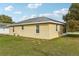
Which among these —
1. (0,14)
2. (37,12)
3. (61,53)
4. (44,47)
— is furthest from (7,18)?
(61,53)

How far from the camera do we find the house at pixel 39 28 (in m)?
3.13

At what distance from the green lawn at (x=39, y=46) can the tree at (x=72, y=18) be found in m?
0.12

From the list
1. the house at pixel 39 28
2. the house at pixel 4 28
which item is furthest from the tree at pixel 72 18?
the house at pixel 4 28

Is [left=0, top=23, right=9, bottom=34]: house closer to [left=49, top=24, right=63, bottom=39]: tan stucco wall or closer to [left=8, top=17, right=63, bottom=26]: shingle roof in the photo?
[left=8, top=17, right=63, bottom=26]: shingle roof

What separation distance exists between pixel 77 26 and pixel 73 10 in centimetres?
21

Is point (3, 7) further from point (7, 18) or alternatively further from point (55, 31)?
point (55, 31)

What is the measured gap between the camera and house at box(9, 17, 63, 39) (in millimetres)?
3129

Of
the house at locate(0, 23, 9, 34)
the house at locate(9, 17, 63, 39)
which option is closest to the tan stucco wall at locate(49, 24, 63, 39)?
the house at locate(9, 17, 63, 39)

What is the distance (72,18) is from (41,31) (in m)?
0.42

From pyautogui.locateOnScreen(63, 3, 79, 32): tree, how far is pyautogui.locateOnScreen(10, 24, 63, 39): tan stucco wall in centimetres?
17

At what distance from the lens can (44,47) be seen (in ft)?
10.2

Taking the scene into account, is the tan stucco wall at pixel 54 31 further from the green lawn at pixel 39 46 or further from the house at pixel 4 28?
the house at pixel 4 28

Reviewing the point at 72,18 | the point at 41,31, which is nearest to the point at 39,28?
the point at 41,31

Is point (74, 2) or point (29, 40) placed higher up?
point (74, 2)
